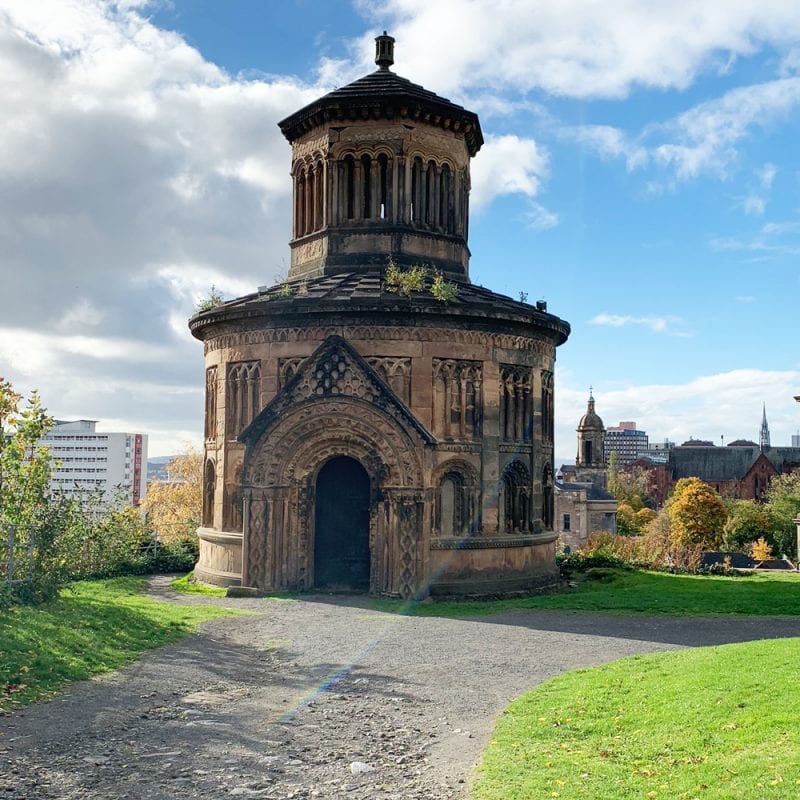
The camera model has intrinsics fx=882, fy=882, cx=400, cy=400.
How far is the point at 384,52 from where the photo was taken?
28375 mm

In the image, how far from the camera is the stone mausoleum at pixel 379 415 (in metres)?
22.3

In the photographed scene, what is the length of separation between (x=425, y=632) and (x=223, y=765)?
27.3 ft

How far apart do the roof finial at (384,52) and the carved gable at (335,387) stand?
1097 centimetres

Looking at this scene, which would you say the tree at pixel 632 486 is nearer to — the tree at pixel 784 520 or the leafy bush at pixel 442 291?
the tree at pixel 784 520

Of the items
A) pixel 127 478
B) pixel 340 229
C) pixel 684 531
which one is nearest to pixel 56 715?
pixel 340 229

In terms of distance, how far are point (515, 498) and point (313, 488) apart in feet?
18.5

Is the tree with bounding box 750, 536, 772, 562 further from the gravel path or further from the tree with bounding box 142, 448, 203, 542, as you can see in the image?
the gravel path

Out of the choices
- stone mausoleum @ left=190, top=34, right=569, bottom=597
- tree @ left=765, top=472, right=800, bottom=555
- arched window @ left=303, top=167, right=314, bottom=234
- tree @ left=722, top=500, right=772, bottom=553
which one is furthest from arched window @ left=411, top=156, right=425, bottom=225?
tree @ left=722, top=500, right=772, bottom=553

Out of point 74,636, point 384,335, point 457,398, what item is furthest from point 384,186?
point 74,636

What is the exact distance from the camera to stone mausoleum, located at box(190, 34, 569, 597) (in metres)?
22.3

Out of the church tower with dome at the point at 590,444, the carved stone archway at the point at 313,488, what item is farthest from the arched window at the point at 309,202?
the church tower with dome at the point at 590,444

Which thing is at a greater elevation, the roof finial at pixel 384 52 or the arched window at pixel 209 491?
the roof finial at pixel 384 52

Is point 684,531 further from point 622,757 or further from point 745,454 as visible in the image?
point 622,757

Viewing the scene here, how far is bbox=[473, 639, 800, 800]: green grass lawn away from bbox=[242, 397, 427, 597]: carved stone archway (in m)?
9.13
